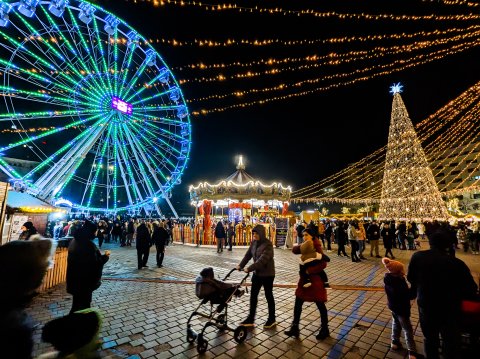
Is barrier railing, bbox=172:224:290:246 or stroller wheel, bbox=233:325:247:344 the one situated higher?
barrier railing, bbox=172:224:290:246

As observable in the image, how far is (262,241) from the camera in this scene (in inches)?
166

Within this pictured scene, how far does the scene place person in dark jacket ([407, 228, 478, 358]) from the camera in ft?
8.59

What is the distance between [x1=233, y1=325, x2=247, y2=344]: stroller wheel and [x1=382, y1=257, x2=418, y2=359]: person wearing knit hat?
200 centimetres

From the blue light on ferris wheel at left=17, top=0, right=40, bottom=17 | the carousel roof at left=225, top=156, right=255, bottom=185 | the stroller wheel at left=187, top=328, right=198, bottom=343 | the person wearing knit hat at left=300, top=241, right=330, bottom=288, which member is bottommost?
the stroller wheel at left=187, top=328, right=198, bottom=343

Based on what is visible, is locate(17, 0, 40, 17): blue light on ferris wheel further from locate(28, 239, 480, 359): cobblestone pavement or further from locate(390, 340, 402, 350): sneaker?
locate(390, 340, 402, 350): sneaker

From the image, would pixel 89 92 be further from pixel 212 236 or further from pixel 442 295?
pixel 442 295

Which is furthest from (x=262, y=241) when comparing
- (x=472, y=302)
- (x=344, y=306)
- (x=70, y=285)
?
(x=70, y=285)

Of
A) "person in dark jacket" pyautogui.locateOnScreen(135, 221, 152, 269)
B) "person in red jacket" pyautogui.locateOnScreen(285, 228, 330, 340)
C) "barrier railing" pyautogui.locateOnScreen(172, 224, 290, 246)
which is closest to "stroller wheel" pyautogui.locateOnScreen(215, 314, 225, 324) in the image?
"person in red jacket" pyautogui.locateOnScreen(285, 228, 330, 340)

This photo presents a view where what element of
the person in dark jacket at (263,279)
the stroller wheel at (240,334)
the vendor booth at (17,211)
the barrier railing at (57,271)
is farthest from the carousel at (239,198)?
the stroller wheel at (240,334)

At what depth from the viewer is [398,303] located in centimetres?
323

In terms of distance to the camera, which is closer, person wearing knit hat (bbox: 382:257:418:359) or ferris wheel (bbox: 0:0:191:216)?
person wearing knit hat (bbox: 382:257:418:359)

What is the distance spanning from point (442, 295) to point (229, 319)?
307 cm

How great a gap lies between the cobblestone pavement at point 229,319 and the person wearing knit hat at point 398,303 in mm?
197

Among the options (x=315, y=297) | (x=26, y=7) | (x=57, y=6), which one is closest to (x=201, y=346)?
(x=315, y=297)
